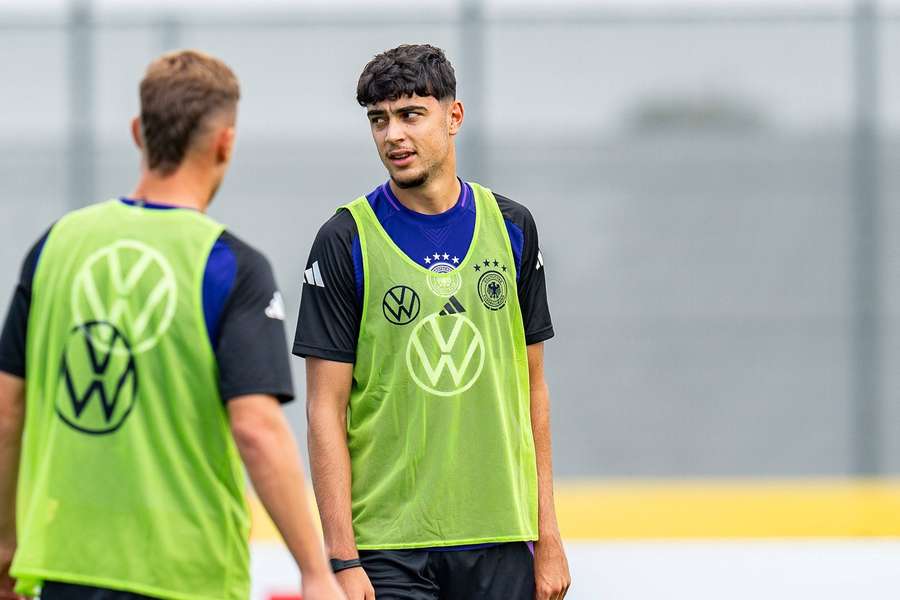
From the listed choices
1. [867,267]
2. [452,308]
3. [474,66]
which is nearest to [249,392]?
[452,308]

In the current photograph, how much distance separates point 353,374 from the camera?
10.8 feet

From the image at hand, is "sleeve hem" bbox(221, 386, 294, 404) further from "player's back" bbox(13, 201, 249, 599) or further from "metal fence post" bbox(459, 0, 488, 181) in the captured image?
"metal fence post" bbox(459, 0, 488, 181)

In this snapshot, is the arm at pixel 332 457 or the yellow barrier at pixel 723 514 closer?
the arm at pixel 332 457

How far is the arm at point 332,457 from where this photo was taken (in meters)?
3.19

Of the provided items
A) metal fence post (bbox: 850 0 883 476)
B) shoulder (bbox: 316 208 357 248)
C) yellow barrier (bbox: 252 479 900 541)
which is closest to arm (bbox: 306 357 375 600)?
shoulder (bbox: 316 208 357 248)

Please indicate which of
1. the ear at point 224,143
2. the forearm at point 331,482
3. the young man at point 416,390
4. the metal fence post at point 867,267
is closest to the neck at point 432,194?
the young man at point 416,390

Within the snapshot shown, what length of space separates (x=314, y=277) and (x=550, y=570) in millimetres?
887

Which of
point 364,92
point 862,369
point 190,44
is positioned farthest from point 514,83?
point 364,92

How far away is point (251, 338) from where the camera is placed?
97.7 inches

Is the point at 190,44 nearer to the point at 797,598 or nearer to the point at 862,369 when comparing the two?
the point at 862,369

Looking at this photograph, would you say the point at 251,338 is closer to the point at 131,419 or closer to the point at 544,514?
the point at 131,419

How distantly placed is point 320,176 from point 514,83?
146 cm

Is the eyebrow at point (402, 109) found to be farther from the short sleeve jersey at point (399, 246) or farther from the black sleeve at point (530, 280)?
the black sleeve at point (530, 280)

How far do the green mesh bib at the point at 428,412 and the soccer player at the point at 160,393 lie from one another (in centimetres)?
73
